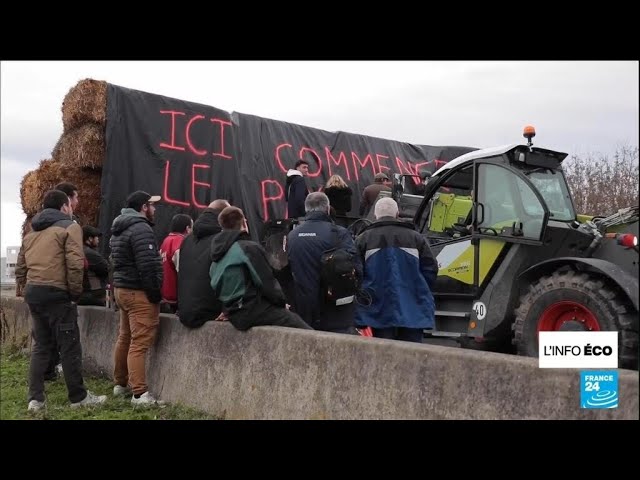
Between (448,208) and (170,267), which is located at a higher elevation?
(448,208)

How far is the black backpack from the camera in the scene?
5605mm

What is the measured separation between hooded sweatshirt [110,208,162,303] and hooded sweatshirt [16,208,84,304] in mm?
330

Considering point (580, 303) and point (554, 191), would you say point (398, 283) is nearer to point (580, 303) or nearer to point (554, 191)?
point (580, 303)

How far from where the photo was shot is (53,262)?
5938 millimetres

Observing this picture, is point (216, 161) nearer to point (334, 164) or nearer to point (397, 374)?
point (334, 164)

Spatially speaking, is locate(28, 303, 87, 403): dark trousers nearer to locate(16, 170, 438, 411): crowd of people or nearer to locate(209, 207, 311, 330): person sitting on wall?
locate(16, 170, 438, 411): crowd of people

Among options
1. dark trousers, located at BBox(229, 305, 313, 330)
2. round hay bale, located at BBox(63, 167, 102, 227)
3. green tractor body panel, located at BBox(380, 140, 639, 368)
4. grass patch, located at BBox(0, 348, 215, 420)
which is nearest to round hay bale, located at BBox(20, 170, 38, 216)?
round hay bale, located at BBox(63, 167, 102, 227)

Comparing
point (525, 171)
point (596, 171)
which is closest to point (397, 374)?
point (525, 171)

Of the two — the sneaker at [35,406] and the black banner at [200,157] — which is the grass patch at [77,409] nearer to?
the sneaker at [35,406]

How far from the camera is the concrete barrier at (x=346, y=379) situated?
11.2ft

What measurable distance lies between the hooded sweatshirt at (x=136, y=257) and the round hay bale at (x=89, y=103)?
276 cm

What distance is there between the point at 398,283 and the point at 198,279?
67.1 inches

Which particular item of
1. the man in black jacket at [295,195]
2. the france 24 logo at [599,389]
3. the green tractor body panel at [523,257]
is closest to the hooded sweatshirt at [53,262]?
the man in black jacket at [295,195]

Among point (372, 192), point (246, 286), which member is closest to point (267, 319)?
point (246, 286)
